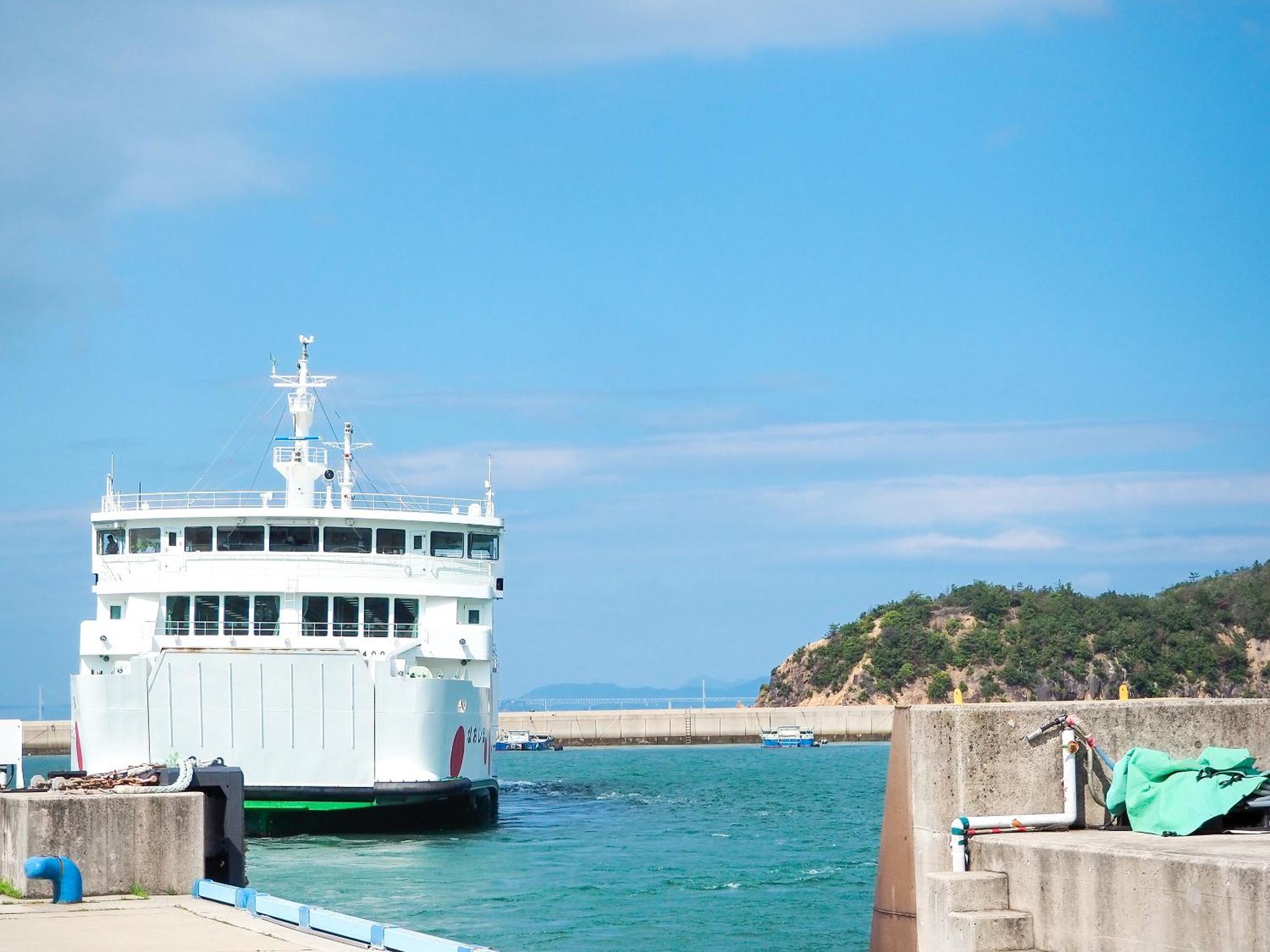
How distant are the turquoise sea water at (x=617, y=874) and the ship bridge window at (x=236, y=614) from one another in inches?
155

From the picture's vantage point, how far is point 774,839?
3350 centimetres

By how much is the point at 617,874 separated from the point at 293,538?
29.7ft

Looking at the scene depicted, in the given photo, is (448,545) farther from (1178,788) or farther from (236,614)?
(1178,788)

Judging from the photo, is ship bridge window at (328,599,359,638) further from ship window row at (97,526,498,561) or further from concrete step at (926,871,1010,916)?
concrete step at (926,871,1010,916)

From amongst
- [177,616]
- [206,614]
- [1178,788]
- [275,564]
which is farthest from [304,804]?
[1178,788]

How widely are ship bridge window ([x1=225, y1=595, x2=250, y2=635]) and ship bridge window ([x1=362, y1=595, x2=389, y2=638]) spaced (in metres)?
2.17

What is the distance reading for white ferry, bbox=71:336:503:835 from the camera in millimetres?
27312

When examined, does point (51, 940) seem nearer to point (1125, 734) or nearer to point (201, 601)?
point (1125, 734)

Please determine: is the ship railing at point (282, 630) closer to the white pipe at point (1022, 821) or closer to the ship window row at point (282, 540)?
the ship window row at point (282, 540)

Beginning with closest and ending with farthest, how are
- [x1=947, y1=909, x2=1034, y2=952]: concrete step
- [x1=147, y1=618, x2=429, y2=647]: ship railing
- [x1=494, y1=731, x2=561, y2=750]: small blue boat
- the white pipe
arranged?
[x1=947, y1=909, x2=1034, y2=952]: concrete step < the white pipe < [x1=147, y1=618, x2=429, y2=647]: ship railing < [x1=494, y1=731, x2=561, y2=750]: small blue boat

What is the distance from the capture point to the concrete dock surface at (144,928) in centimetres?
986

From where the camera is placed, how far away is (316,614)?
30188mm

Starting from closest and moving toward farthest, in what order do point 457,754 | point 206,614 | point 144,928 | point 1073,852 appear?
1. point 1073,852
2. point 144,928
3. point 457,754
4. point 206,614

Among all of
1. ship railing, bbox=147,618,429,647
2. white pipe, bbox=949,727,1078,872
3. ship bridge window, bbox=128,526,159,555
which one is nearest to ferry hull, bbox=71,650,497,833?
ship railing, bbox=147,618,429,647
